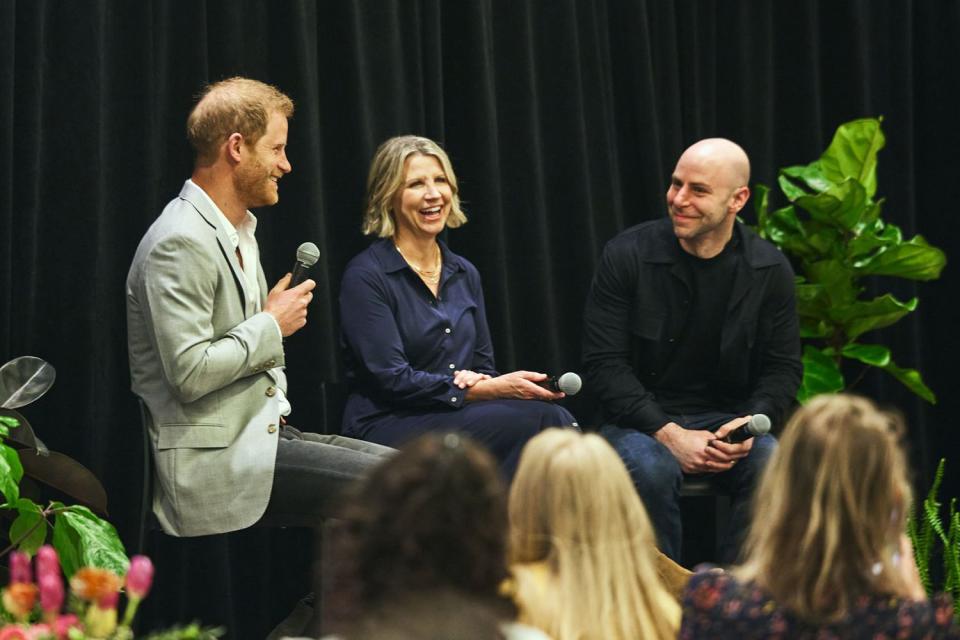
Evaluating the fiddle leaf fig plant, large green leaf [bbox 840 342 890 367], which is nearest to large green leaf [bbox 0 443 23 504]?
the fiddle leaf fig plant

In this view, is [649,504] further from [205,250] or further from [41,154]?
[41,154]

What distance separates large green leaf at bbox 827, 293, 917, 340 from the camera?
14.4 feet

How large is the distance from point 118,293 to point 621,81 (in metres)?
1.97

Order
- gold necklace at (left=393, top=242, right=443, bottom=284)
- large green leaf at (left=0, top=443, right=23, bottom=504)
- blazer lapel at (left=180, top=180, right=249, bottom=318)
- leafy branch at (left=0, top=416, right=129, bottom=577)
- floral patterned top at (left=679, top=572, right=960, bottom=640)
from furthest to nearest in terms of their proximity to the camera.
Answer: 1. gold necklace at (left=393, top=242, right=443, bottom=284)
2. blazer lapel at (left=180, top=180, right=249, bottom=318)
3. leafy branch at (left=0, top=416, right=129, bottom=577)
4. large green leaf at (left=0, top=443, right=23, bottom=504)
5. floral patterned top at (left=679, top=572, right=960, bottom=640)

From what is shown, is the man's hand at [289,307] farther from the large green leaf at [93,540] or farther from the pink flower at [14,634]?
the pink flower at [14,634]

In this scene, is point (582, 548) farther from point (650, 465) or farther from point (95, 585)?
point (650, 465)

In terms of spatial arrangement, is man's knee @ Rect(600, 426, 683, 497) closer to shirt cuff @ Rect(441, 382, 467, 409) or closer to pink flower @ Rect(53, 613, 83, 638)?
shirt cuff @ Rect(441, 382, 467, 409)

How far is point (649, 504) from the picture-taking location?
3.49m

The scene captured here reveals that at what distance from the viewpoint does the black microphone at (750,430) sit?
3355 millimetres

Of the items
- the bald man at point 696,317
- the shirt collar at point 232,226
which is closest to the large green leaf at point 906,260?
the bald man at point 696,317

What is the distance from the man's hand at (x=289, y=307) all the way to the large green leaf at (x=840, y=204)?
1909 millimetres

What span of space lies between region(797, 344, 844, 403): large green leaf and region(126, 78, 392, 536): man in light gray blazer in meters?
1.80

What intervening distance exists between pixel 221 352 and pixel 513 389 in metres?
0.83

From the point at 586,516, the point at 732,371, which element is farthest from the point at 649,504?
the point at 586,516
